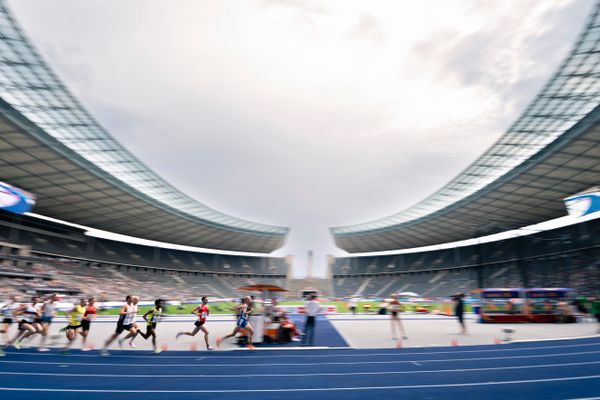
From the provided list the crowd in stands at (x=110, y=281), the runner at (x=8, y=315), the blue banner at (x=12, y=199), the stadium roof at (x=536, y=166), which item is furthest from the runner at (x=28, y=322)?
the stadium roof at (x=536, y=166)

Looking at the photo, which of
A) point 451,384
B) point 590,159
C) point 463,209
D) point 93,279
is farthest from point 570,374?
point 93,279

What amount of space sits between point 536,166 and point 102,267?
6763 cm

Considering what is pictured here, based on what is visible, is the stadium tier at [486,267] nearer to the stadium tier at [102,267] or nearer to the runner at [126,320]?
the stadium tier at [102,267]

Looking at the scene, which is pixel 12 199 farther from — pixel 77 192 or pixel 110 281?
pixel 110 281

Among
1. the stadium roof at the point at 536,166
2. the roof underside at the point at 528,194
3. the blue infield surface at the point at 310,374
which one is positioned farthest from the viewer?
the roof underside at the point at 528,194

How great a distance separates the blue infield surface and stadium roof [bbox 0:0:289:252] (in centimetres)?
2234

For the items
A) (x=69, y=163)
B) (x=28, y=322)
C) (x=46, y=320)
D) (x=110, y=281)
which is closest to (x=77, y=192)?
(x=69, y=163)

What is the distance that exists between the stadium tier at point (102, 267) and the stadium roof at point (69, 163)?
402 cm

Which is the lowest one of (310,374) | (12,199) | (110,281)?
(310,374)

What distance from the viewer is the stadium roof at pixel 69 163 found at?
2517 centimetres

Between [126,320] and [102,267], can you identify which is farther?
[102,267]

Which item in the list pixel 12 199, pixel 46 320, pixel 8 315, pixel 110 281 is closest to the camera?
pixel 46 320

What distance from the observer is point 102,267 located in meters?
62.7

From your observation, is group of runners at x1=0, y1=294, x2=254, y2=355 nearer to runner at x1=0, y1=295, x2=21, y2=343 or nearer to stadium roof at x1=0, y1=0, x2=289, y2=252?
runner at x1=0, y1=295, x2=21, y2=343
